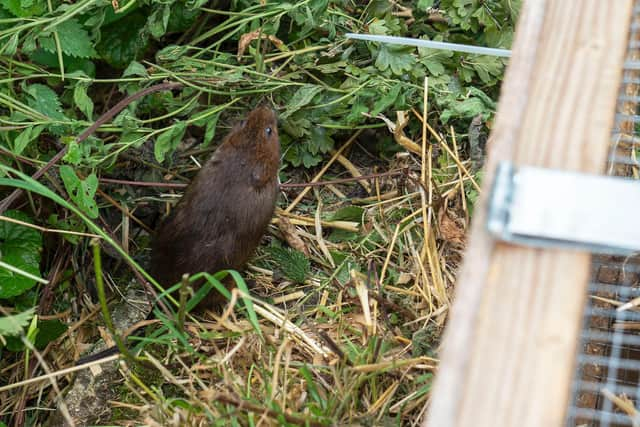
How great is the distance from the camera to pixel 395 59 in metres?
3.43

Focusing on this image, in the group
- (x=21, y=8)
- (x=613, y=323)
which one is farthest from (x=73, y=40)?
Result: (x=613, y=323)

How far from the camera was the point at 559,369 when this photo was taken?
3.62 feet

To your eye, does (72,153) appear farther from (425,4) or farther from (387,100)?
(425,4)

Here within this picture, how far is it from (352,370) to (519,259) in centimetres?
126

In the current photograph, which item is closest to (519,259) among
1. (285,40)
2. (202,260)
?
(202,260)

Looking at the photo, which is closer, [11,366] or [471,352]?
[471,352]

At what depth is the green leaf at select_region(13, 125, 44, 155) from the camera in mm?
2793

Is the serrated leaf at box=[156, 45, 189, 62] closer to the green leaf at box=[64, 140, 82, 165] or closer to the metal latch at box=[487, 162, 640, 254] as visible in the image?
the green leaf at box=[64, 140, 82, 165]

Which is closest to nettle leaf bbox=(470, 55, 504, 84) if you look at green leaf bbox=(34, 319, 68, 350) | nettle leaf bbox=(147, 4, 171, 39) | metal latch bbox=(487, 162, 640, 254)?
nettle leaf bbox=(147, 4, 171, 39)

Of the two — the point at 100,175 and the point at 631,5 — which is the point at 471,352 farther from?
the point at 100,175

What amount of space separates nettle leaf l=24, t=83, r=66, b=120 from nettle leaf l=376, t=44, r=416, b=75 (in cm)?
146

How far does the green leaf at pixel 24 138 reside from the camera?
279 centimetres

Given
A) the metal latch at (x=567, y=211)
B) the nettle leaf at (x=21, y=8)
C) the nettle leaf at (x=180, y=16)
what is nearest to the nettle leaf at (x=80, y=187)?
the nettle leaf at (x=21, y=8)

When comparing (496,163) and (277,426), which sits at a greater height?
(496,163)
